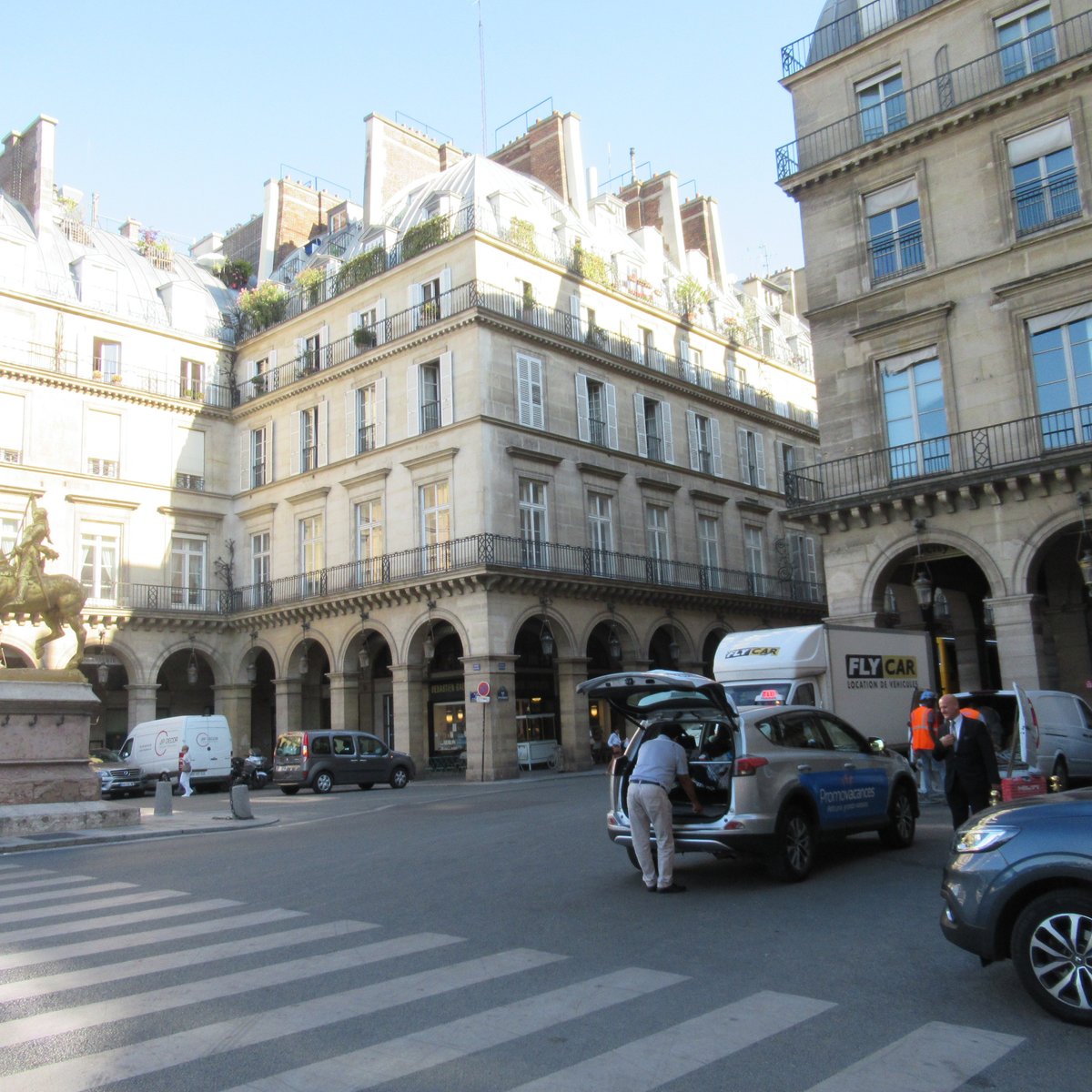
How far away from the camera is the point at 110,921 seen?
8.64 m

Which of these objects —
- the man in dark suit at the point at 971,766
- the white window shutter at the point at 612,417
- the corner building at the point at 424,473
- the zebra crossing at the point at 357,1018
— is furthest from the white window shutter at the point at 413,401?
the zebra crossing at the point at 357,1018

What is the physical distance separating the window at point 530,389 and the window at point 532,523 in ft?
6.88

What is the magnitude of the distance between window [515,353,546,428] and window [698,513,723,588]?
9.16 metres

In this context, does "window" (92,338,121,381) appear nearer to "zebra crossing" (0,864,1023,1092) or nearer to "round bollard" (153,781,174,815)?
"round bollard" (153,781,174,815)

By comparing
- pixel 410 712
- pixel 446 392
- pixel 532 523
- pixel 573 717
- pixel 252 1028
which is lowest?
pixel 252 1028

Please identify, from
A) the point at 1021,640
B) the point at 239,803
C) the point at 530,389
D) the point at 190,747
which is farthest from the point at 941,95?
the point at 190,747

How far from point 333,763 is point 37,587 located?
39.5ft

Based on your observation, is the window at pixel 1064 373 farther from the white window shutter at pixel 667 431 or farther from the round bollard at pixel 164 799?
the white window shutter at pixel 667 431

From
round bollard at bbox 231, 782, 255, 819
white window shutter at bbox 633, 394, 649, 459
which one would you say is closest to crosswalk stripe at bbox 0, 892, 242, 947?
round bollard at bbox 231, 782, 255, 819

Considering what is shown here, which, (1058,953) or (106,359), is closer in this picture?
(1058,953)

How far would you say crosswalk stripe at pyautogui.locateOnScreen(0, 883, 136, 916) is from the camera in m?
9.93

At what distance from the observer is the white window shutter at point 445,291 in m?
33.7

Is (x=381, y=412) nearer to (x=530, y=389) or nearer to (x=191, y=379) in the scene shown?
(x=530, y=389)

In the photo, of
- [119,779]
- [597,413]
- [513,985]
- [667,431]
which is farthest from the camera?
[667,431]
